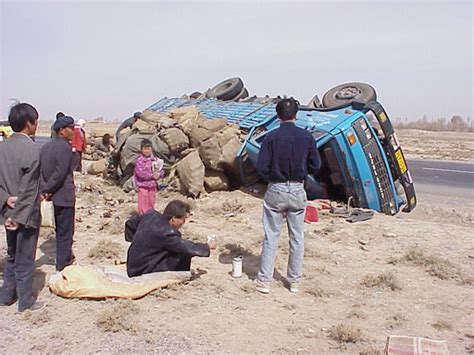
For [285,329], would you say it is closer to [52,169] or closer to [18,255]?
[18,255]

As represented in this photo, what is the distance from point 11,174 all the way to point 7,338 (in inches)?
52.1

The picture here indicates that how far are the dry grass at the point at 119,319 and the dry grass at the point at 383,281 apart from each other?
245 cm

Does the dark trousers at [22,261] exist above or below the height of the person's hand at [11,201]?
below

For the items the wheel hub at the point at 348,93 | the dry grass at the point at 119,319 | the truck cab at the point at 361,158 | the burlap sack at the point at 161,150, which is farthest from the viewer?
the wheel hub at the point at 348,93

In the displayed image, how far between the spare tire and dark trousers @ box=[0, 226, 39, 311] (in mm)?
9545

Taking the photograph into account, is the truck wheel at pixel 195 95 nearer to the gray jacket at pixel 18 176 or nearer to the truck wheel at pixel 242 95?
the truck wheel at pixel 242 95

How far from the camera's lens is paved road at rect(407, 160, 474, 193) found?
14.7m

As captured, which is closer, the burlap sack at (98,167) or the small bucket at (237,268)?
the small bucket at (237,268)

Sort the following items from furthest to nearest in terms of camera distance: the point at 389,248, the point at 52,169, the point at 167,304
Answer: the point at 389,248 → the point at 52,169 → the point at 167,304

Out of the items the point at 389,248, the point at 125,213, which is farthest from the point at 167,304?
the point at 125,213

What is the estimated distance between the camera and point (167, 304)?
185 inches

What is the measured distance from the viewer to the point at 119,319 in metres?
4.27

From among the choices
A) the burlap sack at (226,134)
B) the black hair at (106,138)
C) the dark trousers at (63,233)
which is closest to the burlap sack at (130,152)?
the burlap sack at (226,134)

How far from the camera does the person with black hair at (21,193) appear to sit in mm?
4230
